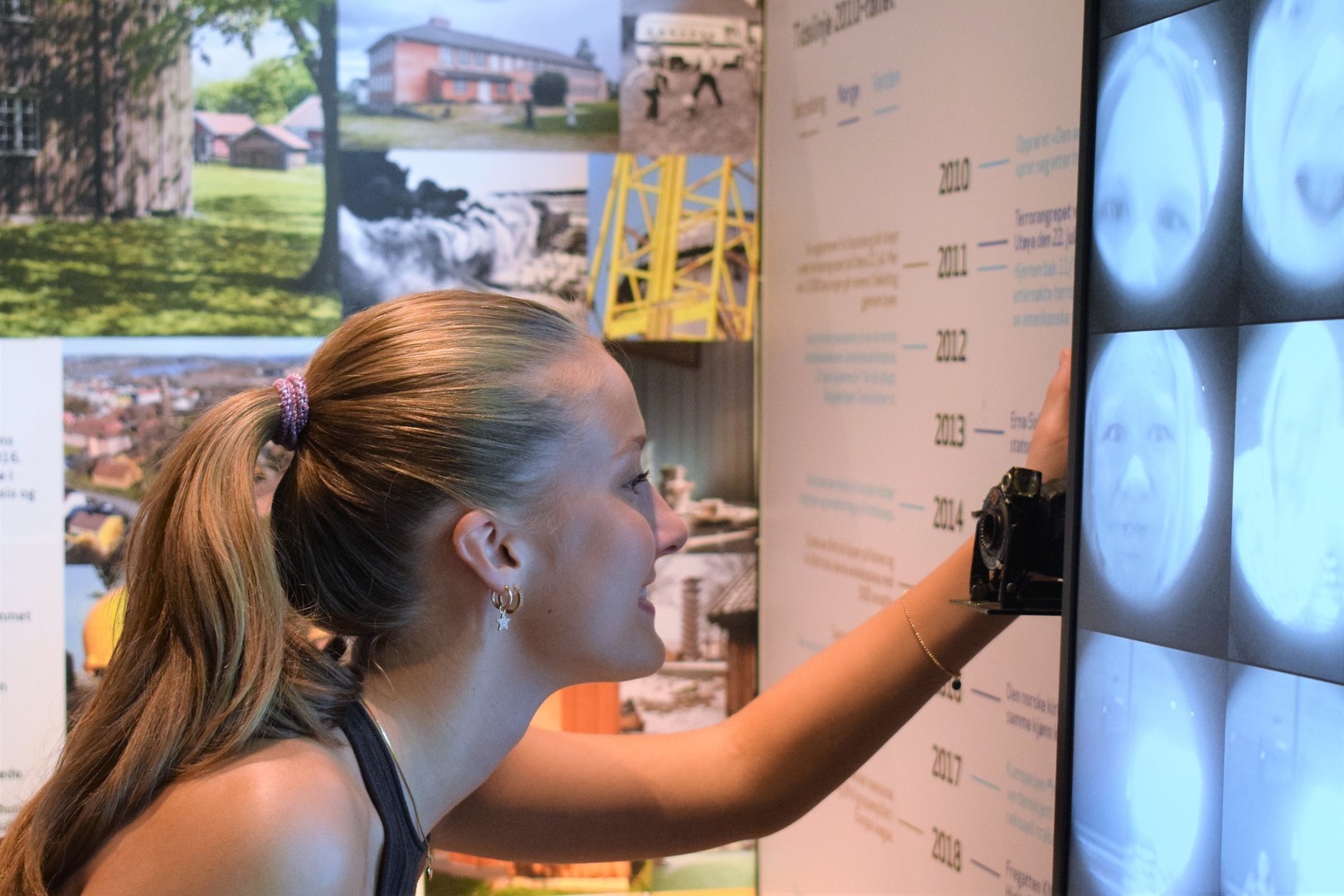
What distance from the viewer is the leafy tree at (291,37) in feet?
8.87

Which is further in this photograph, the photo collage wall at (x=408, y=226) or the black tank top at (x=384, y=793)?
the photo collage wall at (x=408, y=226)

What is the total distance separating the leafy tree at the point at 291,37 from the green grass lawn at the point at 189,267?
3cm

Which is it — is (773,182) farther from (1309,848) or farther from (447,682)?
(1309,848)

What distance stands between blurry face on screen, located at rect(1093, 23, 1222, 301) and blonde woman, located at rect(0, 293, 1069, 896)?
1.08 feet

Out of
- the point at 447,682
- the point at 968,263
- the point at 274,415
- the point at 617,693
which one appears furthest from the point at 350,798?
the point at 617,693

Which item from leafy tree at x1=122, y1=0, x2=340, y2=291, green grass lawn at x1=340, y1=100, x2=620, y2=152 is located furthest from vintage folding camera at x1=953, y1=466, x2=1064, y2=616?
leafy tree at x1=122, y1=0, x2=340, y2=291

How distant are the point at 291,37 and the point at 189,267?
21.6 inches

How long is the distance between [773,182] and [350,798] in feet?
6.32

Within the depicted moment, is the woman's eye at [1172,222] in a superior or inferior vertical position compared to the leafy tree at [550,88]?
inferior

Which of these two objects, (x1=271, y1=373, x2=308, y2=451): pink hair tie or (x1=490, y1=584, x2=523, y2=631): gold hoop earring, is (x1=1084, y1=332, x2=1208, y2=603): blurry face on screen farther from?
(x1=271, y1=373, x2=308, y2=451): pink hair tie

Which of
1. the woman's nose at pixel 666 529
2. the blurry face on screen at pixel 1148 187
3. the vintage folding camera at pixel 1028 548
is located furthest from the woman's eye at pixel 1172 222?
the woman's nose at pixel 666 529

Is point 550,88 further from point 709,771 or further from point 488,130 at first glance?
point 709,771

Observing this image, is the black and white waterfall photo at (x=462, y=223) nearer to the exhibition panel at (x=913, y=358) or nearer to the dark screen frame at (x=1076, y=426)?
the exhibition panel at (x=913, y=358)

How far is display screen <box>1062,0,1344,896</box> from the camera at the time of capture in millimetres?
959
